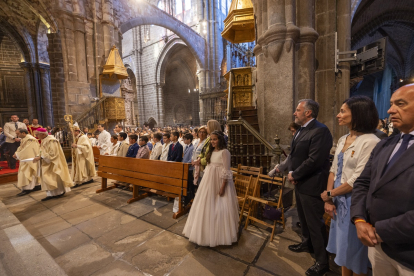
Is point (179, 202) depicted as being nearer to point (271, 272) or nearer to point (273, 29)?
point (271, 272)

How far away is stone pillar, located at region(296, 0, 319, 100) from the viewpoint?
4816 millimetres

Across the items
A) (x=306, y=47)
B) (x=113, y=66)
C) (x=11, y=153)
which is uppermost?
(x=113, y=66)

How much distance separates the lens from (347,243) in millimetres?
1734

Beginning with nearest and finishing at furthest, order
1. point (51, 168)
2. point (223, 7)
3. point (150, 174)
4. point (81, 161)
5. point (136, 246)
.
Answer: point (136, 246) → point (150, 174) → point (51, 168) → point (81, 161) → point (223, 7)

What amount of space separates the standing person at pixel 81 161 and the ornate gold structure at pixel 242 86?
220 inches

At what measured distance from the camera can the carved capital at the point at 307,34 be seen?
4766mm

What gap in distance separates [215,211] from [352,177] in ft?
5.38

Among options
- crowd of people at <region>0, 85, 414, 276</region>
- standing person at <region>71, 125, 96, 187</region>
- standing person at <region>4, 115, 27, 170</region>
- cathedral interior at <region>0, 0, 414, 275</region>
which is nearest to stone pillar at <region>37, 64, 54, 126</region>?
cathedral interior at <region>0, 0, 414, 275</region>

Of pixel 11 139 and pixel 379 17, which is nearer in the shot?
pixel 11 139

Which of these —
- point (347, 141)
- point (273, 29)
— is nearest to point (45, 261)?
point (347, 141)

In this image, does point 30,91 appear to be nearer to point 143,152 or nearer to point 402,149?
point 143,152

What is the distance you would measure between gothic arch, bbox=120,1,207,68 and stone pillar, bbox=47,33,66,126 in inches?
142

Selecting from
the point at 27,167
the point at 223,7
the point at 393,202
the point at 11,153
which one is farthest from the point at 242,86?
the point at 223,7

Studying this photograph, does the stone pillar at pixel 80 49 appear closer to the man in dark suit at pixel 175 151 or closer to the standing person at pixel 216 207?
the man in dark suit at pixel 175 151
